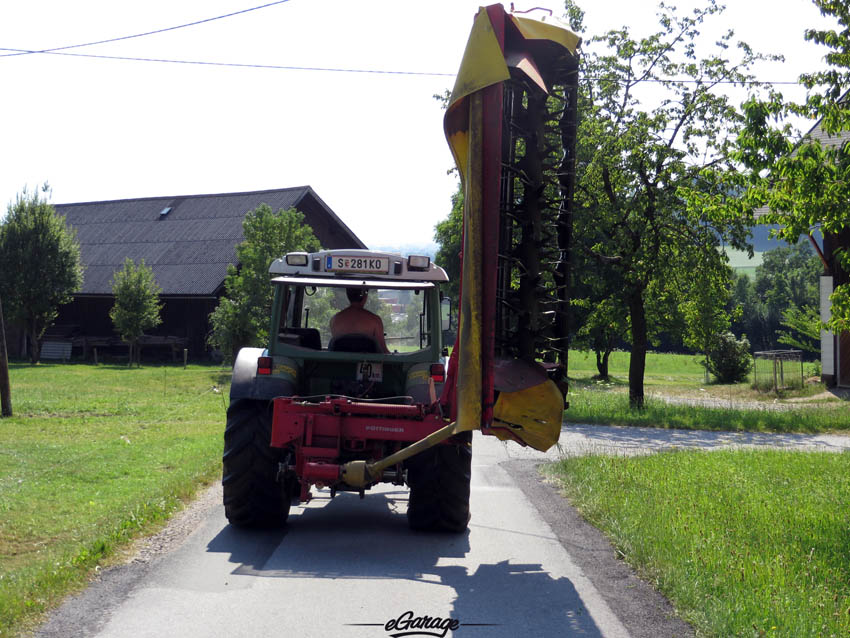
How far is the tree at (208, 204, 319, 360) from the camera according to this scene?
2994 cm

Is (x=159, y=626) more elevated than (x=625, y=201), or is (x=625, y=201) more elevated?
(x=625, y=201)

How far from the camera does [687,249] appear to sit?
68.0 ft

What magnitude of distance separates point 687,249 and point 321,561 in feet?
51.6

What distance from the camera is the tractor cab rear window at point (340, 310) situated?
29.6 ft

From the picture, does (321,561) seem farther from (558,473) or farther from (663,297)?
(663,297)

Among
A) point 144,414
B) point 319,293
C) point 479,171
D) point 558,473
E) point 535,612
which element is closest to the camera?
point 535,612

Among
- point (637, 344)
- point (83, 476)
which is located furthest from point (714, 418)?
point (83, 476)

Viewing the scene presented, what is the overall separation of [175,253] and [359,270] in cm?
3555

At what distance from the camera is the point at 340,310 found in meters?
9.33

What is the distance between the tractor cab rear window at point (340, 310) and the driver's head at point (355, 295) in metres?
0.06

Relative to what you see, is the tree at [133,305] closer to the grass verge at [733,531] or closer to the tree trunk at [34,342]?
the tree trunk at [34,342]

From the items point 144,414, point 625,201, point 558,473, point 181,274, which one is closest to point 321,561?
point 558,473

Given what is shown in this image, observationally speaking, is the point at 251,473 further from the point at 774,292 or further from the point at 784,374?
the point at 774,292

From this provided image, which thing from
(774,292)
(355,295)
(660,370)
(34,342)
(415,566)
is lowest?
(415,566)
